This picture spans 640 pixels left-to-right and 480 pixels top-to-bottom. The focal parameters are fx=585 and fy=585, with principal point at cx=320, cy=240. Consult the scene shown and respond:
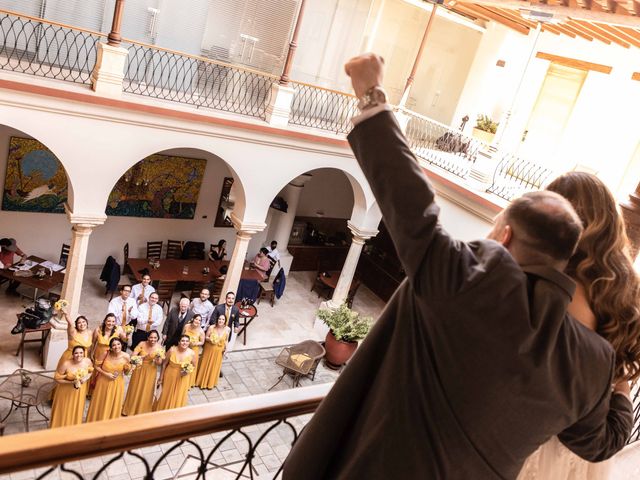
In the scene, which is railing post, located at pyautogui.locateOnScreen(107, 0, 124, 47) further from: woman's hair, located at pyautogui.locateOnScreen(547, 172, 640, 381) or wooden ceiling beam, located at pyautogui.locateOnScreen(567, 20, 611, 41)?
wooden ceiling beam, located at pyautogui.locateOnScreen(567, 20, 611, 41)

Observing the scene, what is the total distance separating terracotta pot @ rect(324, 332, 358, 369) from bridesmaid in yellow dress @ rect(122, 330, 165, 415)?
3.73 metres

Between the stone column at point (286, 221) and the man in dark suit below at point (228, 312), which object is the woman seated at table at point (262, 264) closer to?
the stone column at point (286, 221)

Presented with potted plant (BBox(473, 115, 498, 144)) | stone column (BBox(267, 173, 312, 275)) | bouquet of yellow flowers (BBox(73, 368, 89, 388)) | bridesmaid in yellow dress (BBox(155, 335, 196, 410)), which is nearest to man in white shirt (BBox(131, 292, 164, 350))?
bridesmaid in yellow dress (BBox(155, 335, 196, 410))

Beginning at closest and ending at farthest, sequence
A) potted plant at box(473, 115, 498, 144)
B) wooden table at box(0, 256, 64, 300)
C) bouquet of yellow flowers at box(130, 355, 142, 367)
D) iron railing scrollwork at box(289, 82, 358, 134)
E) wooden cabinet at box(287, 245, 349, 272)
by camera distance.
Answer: bouquet of yellow flowers at box(130, 355, 142, 367)
wooden table at box(0, 256, 64, 300)
iron railing scrollwork at box(289, 82, 358, 134)
potted plant at box(473, 115, 498, 144)
wooden cabinet at box(287, 245, 349, 272)

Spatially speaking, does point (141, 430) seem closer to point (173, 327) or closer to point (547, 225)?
point (547, 225)

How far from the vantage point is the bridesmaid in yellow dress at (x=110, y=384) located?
7.54m

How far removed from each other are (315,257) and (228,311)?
6368 millimetres

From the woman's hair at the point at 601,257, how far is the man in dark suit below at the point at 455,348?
18cm

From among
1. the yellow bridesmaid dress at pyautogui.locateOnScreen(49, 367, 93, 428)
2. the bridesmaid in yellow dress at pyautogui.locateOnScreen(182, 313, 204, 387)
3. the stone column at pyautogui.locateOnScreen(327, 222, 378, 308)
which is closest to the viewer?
the yellow bridesmaid dress at pyautogui.locateOnScreen(49, 367, 93, 428)

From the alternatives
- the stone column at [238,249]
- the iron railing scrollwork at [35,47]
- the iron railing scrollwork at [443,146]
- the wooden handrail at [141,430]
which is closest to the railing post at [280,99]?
the stone column at [238,249]

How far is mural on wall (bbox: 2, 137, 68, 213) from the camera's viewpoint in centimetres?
1124

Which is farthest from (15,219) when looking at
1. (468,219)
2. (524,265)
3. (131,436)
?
(524,265)

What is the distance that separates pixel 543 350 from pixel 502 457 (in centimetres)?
27

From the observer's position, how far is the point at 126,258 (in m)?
12.5
